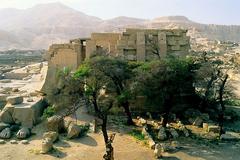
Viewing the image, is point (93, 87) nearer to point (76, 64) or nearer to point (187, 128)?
point (187, 128)

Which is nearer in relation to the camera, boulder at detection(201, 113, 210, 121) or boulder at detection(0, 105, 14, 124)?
boulder at detection(0, 105, 14, 124)

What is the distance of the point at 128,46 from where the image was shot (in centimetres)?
2602

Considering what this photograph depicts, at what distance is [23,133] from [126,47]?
8949 millimetres

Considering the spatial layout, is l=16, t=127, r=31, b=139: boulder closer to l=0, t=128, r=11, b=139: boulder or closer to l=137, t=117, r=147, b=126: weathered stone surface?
l=0, t=128, r=11, b=139: boulder

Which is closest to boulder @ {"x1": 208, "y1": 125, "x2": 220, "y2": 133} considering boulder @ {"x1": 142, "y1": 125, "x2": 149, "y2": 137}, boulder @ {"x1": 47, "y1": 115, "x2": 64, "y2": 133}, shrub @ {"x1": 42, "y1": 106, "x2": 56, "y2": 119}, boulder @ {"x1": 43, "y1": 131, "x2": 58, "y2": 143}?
boulder @ {"x1": 142, "y1": 125, "x2": 149, "y2": 137}

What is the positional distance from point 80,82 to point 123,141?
3.27m

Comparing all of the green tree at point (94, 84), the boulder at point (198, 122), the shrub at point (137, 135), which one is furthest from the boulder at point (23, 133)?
the boulder at point (198, 122)

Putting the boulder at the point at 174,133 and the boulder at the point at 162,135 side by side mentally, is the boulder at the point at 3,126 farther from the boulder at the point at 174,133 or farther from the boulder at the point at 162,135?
the boulder at the point at 174,133

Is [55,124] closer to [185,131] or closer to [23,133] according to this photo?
[23,133]

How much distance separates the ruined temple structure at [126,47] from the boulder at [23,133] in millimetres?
5349

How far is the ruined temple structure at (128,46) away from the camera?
26.0m

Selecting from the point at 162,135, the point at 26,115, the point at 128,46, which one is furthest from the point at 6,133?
the point at 128,46

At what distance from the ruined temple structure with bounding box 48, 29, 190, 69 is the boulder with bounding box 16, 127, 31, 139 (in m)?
7.12

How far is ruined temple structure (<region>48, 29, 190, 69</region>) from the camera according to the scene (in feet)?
85.3
